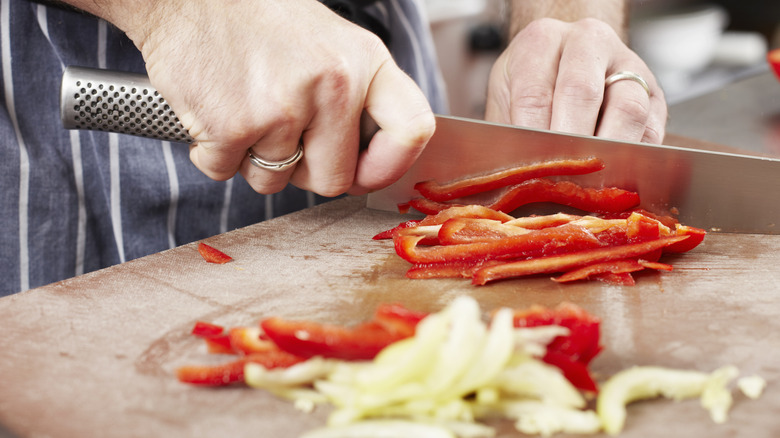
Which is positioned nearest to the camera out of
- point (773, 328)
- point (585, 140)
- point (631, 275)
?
point (773, 328)

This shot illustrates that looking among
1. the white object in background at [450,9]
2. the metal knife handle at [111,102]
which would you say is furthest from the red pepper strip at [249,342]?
the white object in background at [450,9]

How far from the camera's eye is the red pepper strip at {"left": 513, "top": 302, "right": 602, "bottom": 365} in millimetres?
1165

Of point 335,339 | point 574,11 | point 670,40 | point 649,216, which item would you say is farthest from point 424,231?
point 670,40

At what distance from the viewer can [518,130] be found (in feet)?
6.05

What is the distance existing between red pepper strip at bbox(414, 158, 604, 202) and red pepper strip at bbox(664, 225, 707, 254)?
0.28 meters

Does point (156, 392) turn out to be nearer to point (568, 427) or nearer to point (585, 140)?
point (568, 427)

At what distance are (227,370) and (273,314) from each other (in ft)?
0.95

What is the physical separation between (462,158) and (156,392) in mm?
1065

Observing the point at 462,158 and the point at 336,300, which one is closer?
the point at 336,300

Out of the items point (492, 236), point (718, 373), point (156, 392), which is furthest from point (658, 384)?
point (156, 392)

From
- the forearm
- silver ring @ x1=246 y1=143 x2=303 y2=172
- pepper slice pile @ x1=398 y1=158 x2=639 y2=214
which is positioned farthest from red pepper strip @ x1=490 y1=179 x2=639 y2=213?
the forearm

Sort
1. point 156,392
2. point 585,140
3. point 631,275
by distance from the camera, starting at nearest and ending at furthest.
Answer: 1. point 156,392
2. point 631,275
3. point 585,140

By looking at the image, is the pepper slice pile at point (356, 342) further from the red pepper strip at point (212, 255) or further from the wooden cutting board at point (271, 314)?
the red pepper strip at point (212, 255)

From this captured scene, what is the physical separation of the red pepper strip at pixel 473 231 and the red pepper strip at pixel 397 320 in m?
0.59
